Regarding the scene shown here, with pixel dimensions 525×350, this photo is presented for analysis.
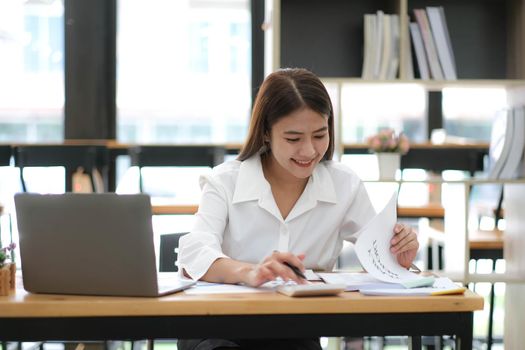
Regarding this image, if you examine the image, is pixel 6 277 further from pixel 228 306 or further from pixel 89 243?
pixel 228 306

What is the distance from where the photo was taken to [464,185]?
357 cm

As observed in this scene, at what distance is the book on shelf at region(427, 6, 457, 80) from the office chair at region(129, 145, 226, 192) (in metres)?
1.67

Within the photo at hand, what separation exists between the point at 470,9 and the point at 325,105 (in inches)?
72.8

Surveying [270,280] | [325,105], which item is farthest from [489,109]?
[270,280]

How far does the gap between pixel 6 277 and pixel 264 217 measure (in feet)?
2.40

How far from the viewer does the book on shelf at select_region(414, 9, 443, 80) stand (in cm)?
358

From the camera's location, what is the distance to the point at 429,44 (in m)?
3.58

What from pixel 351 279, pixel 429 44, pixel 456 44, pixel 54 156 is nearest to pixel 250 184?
pixel 351 279

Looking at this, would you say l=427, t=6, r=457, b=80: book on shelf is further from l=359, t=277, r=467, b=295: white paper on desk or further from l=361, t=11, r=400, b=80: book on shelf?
l=359, t=277, r=467, b=295: white paper on desk

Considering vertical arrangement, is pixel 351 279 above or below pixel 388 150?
below

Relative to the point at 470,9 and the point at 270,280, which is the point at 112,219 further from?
the point at 470,9

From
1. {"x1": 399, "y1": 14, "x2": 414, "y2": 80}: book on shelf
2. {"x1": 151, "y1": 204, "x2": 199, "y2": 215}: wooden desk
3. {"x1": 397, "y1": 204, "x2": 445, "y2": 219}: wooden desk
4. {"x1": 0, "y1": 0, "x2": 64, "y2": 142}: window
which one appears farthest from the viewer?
{"x1": 0, "y1": 0, "x2": 64, "y2": 142}: window

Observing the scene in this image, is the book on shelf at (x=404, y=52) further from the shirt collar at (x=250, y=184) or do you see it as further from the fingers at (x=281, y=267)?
the fingers at (x=281, y=267)

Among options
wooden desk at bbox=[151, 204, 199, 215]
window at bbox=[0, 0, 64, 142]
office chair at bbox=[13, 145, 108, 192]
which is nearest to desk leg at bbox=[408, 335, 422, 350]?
wooden desk at bbox=[151, 204, 199, 215]
